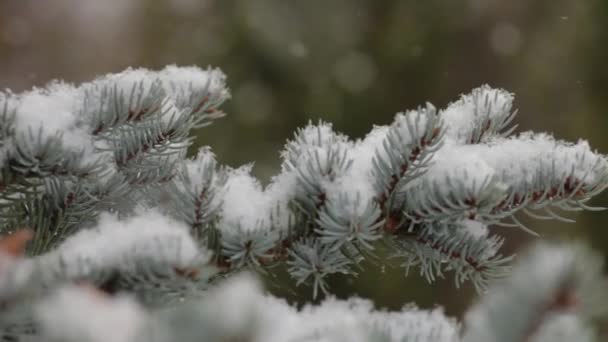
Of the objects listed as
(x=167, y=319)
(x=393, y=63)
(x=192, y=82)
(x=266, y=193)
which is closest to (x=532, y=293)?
(x=167, y=319)

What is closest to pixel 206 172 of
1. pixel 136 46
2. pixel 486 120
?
pixel 486 120

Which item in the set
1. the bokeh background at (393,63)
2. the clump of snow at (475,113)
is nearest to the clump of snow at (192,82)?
the clump of snow at (475,113)

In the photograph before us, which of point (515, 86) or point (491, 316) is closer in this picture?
point (491, 316)

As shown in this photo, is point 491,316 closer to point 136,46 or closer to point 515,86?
point 515,86

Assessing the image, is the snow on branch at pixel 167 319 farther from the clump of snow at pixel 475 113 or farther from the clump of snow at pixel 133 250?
the clump of snow at pixel 475 113

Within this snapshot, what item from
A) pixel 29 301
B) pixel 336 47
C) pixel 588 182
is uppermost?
pixel 336 47

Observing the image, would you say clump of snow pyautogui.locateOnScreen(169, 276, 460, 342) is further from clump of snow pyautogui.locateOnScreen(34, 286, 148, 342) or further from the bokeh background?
the bokeh background
